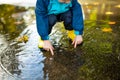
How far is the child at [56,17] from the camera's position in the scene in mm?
2902

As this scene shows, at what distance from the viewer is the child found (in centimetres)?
290

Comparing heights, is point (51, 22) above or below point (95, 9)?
above

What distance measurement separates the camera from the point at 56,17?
3082mm

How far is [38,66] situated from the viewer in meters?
2.67

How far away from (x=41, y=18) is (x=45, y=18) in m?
0.09

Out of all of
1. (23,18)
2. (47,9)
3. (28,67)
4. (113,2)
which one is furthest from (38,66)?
(113,2)

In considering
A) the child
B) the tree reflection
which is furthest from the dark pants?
the tree reflection

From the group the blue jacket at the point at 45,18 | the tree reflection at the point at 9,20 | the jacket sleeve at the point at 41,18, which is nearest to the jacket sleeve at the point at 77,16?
the blue jacket at the point at 45,18

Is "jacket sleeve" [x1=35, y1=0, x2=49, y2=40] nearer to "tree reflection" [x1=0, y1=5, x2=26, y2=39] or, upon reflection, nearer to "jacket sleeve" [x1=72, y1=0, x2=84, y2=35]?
"jacket sleeve" [x1=72, y1=0, x2=84, y2=35]

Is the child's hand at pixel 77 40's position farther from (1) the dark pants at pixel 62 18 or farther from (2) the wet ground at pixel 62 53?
(1) the dark pants at pixel 62 18

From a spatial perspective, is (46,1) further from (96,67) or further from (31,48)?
(96,67)

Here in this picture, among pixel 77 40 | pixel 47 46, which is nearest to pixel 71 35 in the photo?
pixel 77 40

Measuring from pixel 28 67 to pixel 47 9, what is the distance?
27.9 inches

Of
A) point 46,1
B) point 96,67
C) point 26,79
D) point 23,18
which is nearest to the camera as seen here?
point 26,79
